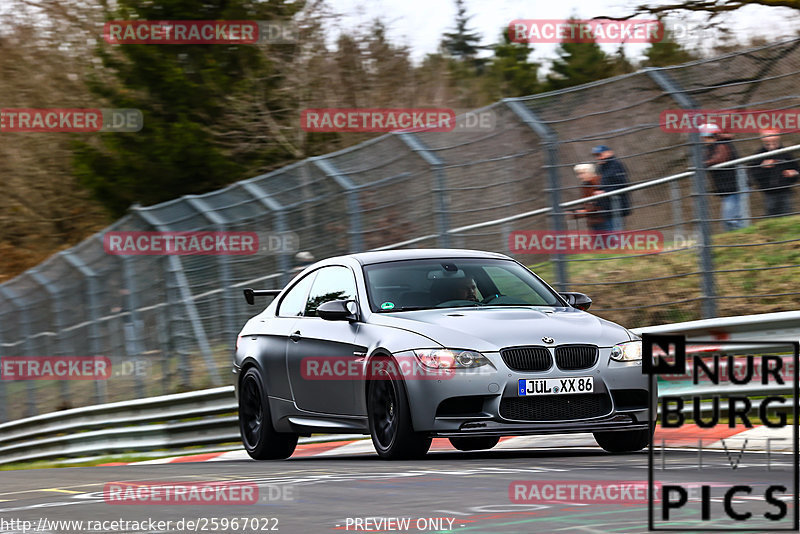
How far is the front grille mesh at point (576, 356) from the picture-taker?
881 centimetres

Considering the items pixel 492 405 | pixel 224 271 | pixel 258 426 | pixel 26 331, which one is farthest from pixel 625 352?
pixel 26 331

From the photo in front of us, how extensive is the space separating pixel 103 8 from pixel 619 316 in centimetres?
2508

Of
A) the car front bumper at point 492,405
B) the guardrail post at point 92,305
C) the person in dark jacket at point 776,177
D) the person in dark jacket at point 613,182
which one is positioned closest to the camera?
the car front bumper at point 492,405

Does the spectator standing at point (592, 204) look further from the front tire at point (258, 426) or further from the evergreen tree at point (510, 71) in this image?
the evergreen tree at point (510, 71)

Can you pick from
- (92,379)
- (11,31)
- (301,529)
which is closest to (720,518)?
(301,529)

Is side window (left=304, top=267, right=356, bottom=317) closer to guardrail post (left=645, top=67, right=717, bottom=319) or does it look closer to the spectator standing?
the spectator standing

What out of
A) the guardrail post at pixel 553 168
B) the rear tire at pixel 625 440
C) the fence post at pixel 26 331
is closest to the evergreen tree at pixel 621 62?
the guardrail post at pixel 553 168

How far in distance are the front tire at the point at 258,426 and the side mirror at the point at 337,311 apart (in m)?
1.48

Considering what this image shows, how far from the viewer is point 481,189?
43.0 feet

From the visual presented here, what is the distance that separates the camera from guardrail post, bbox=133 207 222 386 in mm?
16438

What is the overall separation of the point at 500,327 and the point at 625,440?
47.1 inches

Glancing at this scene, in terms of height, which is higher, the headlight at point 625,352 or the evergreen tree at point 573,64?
the evergreen tree at point 573,64

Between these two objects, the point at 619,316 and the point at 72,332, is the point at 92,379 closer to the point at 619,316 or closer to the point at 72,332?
the point at 72,332

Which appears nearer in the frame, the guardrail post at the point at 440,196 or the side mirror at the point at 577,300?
the side mirror at the point at 577,300
